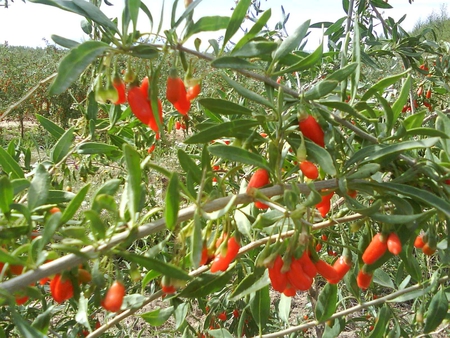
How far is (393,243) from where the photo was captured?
32.8 inches

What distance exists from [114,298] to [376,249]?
1.61 ft

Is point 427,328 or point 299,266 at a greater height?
point 299,266

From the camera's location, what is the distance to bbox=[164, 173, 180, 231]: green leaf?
677 millimetres

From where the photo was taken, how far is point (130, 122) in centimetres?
159

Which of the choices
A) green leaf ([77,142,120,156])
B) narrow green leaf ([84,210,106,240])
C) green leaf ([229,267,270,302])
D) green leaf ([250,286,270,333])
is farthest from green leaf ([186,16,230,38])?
green leaf ([250,286,270,333])

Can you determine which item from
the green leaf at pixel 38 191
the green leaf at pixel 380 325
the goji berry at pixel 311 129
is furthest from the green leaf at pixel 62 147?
the green leaf at pixel 380 325

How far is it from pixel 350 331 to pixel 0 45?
44.2 ft

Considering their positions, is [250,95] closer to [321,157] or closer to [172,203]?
[321,157]

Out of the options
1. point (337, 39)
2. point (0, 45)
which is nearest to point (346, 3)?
point (337, 39)

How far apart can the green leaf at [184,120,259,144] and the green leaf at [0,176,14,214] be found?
0.98 feet

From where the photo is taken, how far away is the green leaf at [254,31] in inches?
31.7

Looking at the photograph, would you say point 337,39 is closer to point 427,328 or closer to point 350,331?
point 427,328

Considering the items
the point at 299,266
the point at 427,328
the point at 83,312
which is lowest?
the point at 427,328

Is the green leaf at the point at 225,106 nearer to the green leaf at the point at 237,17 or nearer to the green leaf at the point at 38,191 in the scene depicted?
the green leaf at the point at 237,17
